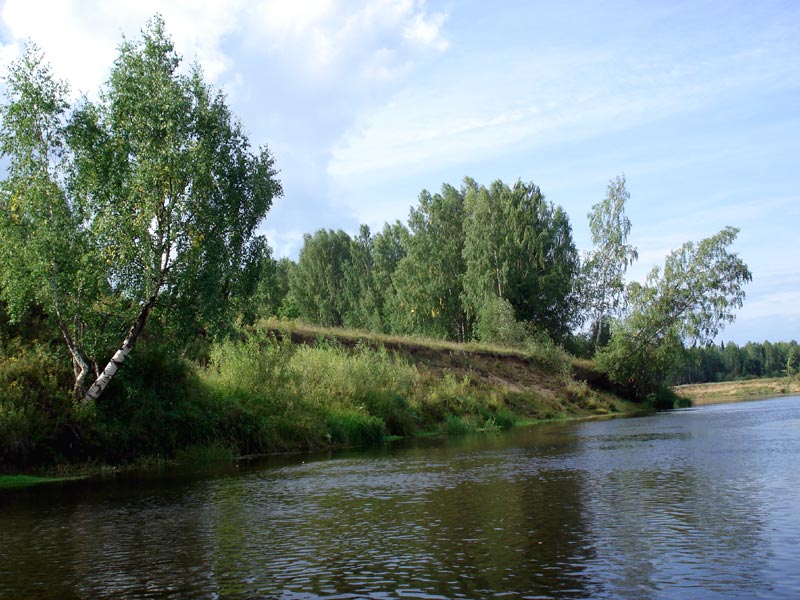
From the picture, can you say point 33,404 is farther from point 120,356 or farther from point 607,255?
point 607,255

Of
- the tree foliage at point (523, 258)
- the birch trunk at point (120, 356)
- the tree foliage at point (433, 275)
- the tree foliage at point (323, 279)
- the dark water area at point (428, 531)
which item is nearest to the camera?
the dark water area at point (428, 531)

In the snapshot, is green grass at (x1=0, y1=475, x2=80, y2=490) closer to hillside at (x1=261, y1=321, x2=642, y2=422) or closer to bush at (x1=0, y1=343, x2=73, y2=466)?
bush at (x1=0, y1=343, x2=73, y2=466)

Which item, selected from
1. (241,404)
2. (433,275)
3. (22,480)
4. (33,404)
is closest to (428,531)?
(22,480)

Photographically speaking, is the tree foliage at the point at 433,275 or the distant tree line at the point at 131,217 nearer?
the distant tree line at the point at 131,217

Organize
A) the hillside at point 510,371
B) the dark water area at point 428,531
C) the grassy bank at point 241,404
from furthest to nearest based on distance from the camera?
1. the hillside at point 510,371
2. the grassy bank at point 241,404
3. the dark water area at point 428,531

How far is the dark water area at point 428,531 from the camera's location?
9.06 meters

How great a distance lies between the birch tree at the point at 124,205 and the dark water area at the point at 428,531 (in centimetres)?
563

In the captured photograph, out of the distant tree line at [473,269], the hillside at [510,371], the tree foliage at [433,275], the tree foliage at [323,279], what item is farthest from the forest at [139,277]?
the tree foliage at [323,279]

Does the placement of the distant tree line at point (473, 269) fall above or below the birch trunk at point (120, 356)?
above

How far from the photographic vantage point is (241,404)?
29.4 m

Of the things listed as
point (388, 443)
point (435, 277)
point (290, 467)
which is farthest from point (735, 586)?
point (435, 277)

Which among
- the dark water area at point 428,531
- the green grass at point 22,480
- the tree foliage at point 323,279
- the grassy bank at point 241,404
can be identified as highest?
the tree foliage at point 323,279

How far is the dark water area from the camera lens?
29.7ft

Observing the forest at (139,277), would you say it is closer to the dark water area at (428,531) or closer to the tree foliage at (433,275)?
the dark water area at (428,531)
